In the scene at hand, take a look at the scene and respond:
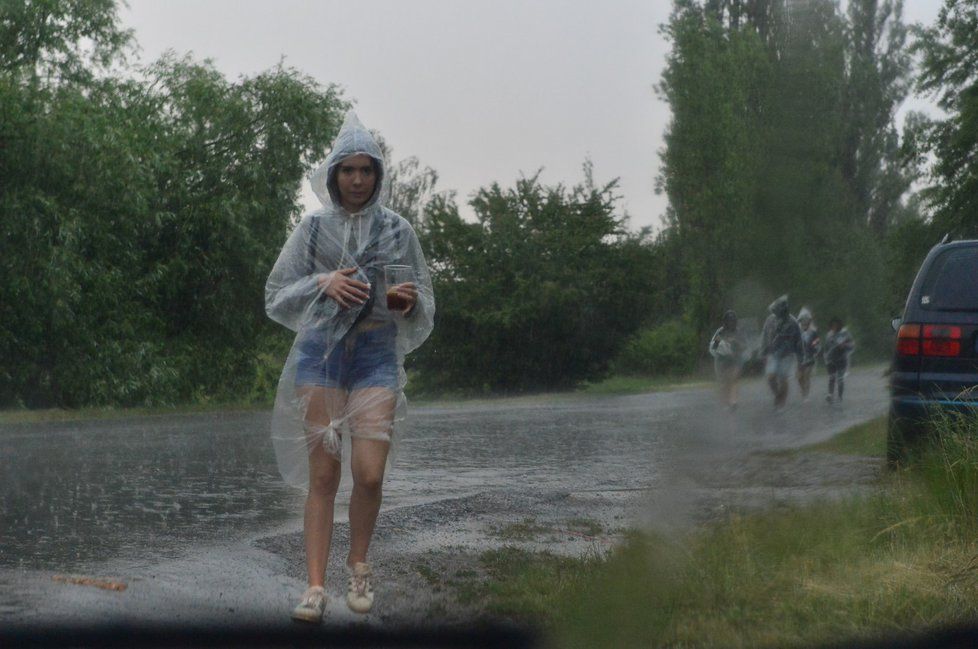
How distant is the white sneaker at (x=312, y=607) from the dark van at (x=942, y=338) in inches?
183

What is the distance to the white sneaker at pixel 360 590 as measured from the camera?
5070 mm

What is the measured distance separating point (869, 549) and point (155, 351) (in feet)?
74.3

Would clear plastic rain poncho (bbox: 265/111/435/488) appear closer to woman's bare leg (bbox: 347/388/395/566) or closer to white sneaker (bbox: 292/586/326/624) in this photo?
woman's bare leg (bbox: 347/388/395/566)

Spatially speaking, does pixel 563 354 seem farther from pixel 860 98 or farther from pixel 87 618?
pixel 860 98

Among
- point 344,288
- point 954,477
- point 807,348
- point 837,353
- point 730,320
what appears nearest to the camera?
point 730,320

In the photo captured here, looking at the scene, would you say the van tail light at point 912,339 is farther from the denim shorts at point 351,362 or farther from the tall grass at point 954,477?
the denim shorts at point 351,362

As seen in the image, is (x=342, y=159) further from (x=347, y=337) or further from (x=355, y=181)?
(x=347, y=337)

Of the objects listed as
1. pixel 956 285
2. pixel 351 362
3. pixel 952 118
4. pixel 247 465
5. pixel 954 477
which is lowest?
pixel 247 465

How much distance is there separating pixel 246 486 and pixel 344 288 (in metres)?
5.21

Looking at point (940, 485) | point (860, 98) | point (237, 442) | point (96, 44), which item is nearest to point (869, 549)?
point (940, 485)

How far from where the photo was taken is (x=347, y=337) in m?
5.29

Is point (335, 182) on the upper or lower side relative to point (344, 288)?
upper

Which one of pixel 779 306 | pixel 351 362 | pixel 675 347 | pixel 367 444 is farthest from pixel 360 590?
pixel 779 306

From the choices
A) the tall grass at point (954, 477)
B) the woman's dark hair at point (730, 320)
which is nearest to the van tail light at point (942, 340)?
the tall grass at point (954, 477)
